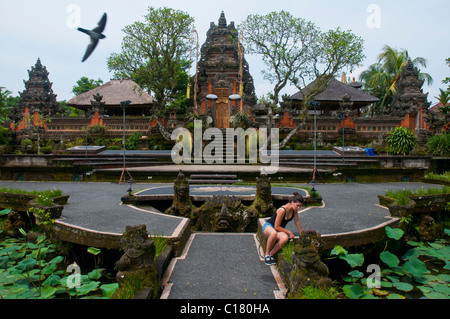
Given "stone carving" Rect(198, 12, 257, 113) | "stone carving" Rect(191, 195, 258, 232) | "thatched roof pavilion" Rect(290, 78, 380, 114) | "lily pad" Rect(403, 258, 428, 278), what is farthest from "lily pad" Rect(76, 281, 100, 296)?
"thatched roof pavilion" Rect(290, 78, 380, 114)

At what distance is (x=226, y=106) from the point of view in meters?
24.1

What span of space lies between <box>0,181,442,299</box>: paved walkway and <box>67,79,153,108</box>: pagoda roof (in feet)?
65.6

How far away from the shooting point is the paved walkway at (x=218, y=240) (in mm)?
3705

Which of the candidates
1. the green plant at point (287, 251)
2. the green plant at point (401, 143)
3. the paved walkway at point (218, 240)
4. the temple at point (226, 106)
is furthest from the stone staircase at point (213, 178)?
the green plant at point (401, 143)

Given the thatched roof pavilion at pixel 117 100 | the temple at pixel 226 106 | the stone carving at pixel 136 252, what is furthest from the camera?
the thatched roof pavilion at pixel 117 100

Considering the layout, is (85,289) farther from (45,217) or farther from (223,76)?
(223,76)

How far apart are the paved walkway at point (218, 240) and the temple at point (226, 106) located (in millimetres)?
13441

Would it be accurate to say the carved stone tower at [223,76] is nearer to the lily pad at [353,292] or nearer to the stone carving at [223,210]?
the stone carving at [223,210]

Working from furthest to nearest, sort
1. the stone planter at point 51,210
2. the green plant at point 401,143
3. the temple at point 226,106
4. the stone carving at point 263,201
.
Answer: the temple at point 226,106, the green plant at point 401,143, the stone carving at point 263,201, the stone planter at point 51,210

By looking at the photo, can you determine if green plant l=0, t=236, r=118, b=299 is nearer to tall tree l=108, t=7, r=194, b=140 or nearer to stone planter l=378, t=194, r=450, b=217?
stone planter l=378, t=194, r=450, b=217

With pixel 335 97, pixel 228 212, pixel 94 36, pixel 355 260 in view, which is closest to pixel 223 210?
pixel 228 212
